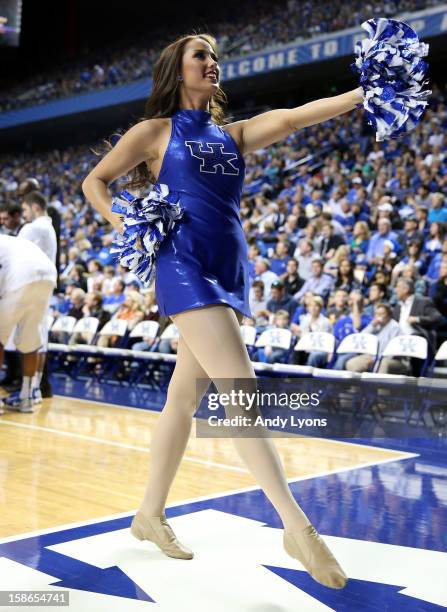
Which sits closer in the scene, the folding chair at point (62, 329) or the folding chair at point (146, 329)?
the folding chair at point (146, 329)

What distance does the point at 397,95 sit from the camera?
Result: 2.28 m

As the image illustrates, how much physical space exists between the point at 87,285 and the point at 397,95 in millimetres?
9017

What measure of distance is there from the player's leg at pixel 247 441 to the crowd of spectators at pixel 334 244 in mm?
4226

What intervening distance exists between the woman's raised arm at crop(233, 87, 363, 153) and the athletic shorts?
141 inches

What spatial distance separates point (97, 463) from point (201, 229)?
2.40 metres

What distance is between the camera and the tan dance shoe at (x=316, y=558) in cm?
221

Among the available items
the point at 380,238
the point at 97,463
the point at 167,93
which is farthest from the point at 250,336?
the point at 167,93

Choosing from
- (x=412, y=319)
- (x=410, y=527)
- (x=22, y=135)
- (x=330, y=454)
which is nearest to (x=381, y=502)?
(x=410, y=527)

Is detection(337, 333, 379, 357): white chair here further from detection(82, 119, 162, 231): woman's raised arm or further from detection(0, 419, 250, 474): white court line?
detection(82, 119, 162, 231): woman's raised arm

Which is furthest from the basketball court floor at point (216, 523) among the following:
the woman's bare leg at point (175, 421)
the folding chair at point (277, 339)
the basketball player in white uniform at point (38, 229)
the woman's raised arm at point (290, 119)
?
the folding chair at point (277, 339)

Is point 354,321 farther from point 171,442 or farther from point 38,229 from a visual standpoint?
point 171,442

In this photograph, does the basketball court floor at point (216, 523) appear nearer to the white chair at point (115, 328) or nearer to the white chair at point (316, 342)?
the white chair at point (316, 342)

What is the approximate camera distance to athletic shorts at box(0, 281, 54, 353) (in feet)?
18.9

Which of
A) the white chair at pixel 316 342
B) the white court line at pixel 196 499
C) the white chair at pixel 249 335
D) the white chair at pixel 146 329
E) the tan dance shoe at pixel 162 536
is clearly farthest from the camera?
the white chair at pixel 146 329
